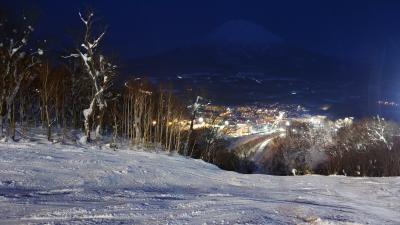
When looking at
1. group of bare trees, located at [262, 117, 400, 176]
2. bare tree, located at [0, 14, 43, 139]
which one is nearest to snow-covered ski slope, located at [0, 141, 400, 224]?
bare tree, located at [0, 14, 43, 139]

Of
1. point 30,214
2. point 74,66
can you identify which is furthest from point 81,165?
point 74,66

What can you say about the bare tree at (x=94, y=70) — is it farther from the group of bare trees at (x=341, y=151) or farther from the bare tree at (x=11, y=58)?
the group of bare trees at (x=341, y=151)

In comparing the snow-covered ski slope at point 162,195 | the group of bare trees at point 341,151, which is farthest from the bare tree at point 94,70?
the group of bare trees at point 341,151

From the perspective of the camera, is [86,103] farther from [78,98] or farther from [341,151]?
[341,151]

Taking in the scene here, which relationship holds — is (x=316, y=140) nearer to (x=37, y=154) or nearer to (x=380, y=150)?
(x=380, y=150)

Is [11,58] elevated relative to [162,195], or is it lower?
elevated

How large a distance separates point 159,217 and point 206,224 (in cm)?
96

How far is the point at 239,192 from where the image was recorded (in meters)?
14.1

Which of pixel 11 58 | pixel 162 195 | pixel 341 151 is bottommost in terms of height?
pixel 162 195

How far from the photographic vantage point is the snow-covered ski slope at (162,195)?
9.16 metres

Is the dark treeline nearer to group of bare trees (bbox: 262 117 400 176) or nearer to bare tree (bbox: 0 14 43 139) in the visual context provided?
bare tree (bbox: 0 14 43 139)

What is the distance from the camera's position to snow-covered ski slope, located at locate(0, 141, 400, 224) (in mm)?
9156

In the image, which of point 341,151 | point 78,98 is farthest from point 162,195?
point 341,151

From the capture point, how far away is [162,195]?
473 inches
